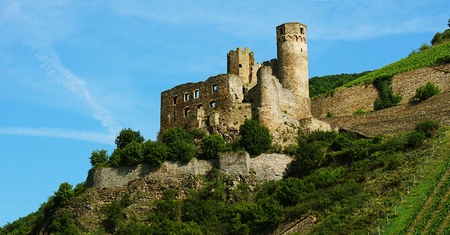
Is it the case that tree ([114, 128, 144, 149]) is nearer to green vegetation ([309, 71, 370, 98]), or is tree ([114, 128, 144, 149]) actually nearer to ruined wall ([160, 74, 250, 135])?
ruined wall ([160, 74, 250, 135])

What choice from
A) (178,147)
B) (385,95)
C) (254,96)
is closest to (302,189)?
(178,147)

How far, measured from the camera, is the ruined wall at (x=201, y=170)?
62.5m

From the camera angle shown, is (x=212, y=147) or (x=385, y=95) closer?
(x=212, y=147)

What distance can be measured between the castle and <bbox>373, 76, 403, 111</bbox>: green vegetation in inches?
239

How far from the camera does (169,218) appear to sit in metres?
58.9

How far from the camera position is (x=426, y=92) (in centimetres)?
6912

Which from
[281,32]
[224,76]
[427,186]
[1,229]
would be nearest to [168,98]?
[224,76]

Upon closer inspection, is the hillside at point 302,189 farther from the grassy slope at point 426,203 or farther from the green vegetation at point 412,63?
the green vegetation at point 412,63

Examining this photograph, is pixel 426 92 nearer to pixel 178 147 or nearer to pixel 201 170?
pixel 201 170

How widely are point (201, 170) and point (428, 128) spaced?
16.0 metres

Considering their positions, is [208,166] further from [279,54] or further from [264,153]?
[279,54]

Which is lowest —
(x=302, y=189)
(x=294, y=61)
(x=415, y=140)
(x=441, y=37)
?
(x=302, y=189)

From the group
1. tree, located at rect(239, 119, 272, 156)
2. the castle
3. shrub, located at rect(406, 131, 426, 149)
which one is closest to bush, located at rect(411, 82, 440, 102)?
the castle

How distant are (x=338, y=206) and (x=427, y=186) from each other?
17.6 ft
